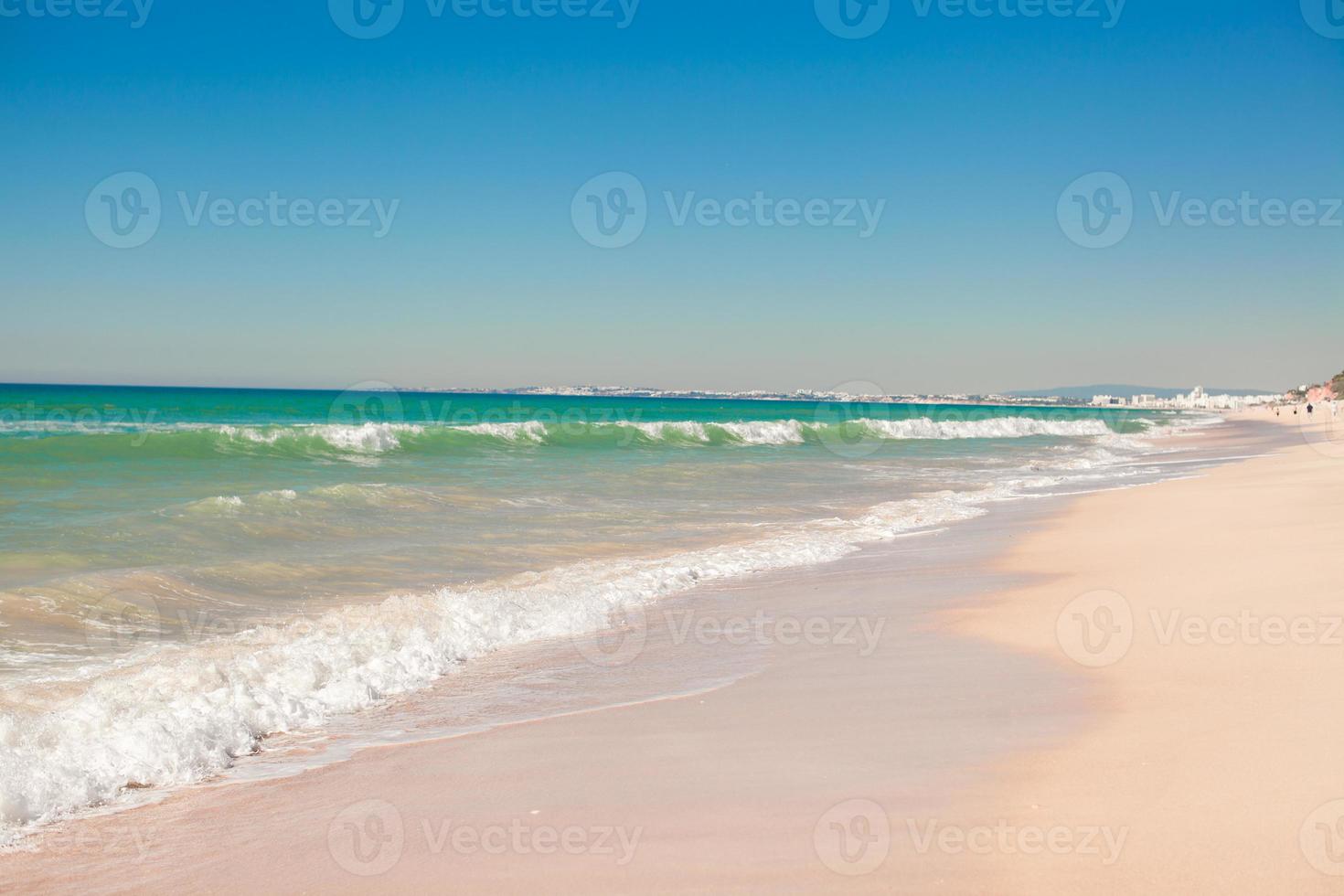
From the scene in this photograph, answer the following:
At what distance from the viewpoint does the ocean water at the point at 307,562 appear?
191 inches

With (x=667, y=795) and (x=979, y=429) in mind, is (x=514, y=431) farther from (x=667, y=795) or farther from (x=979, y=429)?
(x=979, y=429)

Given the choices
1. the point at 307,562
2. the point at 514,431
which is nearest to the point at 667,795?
the point at 307,562

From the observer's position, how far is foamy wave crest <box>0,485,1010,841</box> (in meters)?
4.23

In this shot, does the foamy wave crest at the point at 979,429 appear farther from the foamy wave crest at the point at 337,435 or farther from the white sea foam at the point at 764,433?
the foamy wave crest at the point at 337,435

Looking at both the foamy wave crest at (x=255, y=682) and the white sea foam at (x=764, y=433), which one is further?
the white sea foam at (x=764, y=433)

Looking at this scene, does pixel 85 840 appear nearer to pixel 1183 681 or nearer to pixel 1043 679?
pixel 1043 679

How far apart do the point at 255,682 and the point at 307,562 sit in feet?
15.1

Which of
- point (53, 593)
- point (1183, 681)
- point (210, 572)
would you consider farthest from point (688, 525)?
point (1183, 681)

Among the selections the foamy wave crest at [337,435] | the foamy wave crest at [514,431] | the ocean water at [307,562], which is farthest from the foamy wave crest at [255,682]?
the foamy wave crest at [514,431]

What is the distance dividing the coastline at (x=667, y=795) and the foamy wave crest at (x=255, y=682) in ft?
1.18

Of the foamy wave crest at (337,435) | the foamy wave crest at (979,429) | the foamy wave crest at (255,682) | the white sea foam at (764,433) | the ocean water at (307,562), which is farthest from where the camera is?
the foamy wave crest at (979,429)

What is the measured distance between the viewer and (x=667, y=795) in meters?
3.82

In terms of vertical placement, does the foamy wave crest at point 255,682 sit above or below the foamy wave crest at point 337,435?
below

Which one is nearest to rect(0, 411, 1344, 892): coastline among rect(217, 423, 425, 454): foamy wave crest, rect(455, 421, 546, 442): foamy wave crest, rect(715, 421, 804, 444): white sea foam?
rect(217, 423, 425, 454): foamy wave crest
